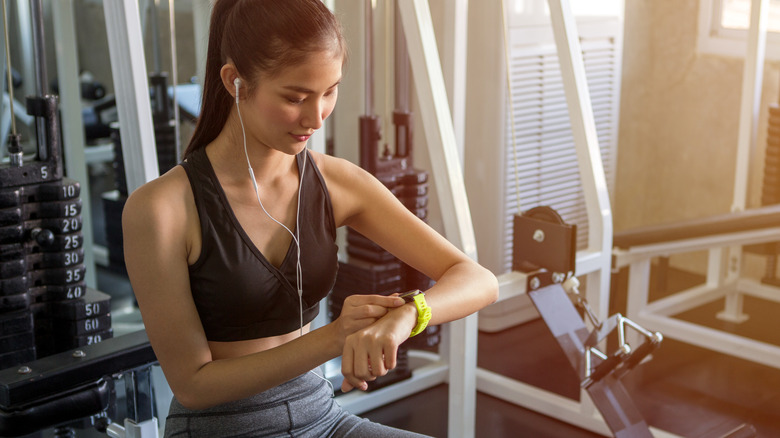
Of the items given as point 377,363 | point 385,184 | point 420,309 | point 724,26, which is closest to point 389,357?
point 377,363

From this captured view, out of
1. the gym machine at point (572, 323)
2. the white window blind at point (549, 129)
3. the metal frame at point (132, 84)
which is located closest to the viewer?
the metal frame at point (132, 84)

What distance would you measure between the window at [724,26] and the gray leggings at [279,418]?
284 centimetres

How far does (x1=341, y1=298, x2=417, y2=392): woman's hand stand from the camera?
120cm

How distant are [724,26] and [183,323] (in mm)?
3141

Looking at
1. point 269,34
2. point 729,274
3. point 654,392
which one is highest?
point 269,34

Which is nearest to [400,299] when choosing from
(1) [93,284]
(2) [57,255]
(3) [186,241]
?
(3) [186,241]

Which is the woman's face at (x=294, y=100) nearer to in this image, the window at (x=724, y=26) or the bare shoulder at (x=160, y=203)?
the bare shoulder at (x=160, y=203)

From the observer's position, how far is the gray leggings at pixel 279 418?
1.36 meters

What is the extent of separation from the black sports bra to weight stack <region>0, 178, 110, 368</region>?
2.56 ft

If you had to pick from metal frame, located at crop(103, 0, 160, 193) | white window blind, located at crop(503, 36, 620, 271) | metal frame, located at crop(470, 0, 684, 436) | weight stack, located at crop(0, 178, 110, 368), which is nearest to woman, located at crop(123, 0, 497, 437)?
metal frame, located at crop(103, 0, 160, 193)

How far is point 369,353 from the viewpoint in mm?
1206

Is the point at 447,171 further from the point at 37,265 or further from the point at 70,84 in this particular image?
the point at 70,84

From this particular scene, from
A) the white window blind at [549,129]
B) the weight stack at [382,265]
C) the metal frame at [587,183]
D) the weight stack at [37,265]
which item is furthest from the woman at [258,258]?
the white window blind at [549,129]

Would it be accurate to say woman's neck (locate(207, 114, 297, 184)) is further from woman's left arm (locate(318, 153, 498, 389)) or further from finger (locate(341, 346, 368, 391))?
finger (locate(341, 346, 368, 391))
